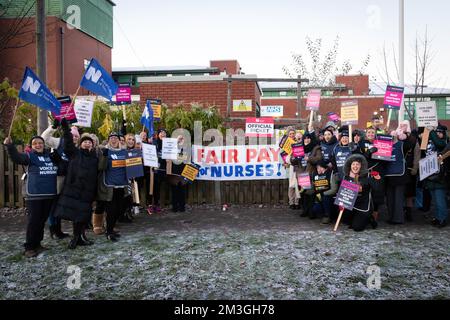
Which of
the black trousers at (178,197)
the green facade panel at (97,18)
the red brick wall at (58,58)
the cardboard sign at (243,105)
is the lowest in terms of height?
the black trousers at (178,197)

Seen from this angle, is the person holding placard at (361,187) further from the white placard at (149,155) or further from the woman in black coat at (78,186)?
the woman in black coat at (78,186)

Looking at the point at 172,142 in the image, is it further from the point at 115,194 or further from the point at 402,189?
the point at 402,189

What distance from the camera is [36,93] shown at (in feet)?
20.9

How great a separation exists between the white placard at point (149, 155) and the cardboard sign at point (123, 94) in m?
1.17

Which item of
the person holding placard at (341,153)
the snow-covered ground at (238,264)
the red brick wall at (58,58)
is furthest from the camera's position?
the red brick wall at (58,58)

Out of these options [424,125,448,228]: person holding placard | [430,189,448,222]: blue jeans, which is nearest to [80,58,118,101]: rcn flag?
[424,125,448,228]: person holding placard

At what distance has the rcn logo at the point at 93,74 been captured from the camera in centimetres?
731

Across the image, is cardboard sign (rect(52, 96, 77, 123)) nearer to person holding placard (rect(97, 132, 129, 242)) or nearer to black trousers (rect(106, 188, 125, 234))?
person holding placard (rect(97, 132, 129, 242))

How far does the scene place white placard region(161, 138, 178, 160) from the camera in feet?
29.1

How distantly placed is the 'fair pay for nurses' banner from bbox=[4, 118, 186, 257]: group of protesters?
306cm

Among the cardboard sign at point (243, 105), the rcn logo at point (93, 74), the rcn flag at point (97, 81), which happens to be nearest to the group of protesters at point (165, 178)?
the rcn flag at point (97, 81)

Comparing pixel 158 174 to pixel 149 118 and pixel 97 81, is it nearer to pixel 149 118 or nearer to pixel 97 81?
pixel 149 118

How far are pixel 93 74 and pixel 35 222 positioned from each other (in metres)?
3.05
